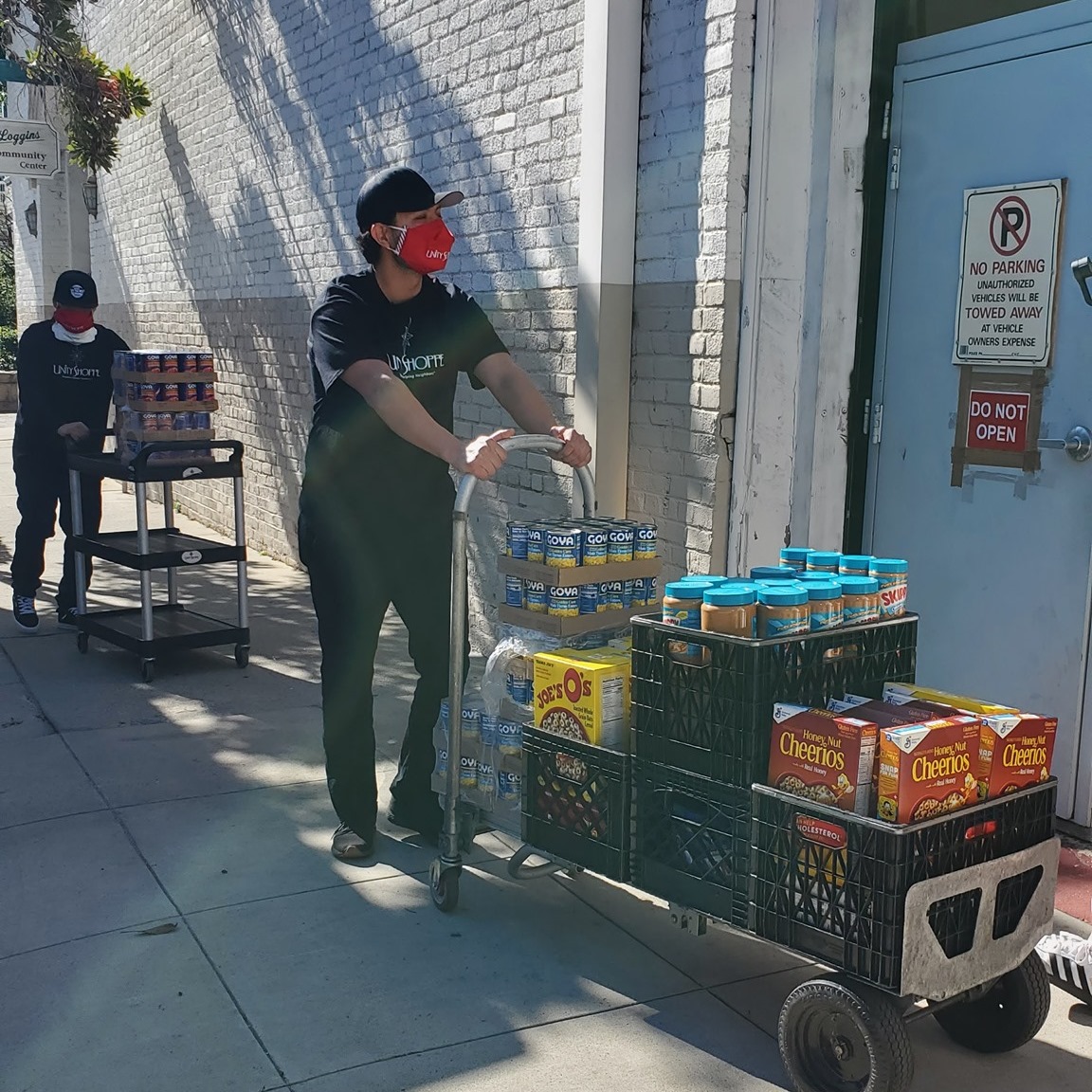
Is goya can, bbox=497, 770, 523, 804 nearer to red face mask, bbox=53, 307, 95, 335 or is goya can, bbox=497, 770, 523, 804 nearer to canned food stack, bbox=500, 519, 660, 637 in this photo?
canned food stack, bbox=500, 519, 660, 637

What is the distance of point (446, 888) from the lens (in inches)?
150

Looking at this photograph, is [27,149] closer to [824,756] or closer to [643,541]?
[643,541]

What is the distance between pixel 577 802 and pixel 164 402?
402 centimetres

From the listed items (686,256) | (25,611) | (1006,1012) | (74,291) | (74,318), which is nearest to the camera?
(1006,1012)

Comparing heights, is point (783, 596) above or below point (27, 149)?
below

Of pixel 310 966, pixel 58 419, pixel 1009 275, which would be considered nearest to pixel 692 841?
pixel 310 966

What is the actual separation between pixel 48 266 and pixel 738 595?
606 inches

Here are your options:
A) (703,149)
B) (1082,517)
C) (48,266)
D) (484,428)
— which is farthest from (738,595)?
(48,266)

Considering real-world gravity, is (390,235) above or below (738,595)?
above

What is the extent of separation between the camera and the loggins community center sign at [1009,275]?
424cm

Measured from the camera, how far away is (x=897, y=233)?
15.7 ft

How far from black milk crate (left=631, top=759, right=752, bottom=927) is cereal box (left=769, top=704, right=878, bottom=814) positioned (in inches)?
5.3

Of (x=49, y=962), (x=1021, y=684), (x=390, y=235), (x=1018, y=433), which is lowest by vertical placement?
(x=49, y=962)

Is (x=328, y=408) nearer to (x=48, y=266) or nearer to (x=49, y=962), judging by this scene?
(x=49, y=962)
